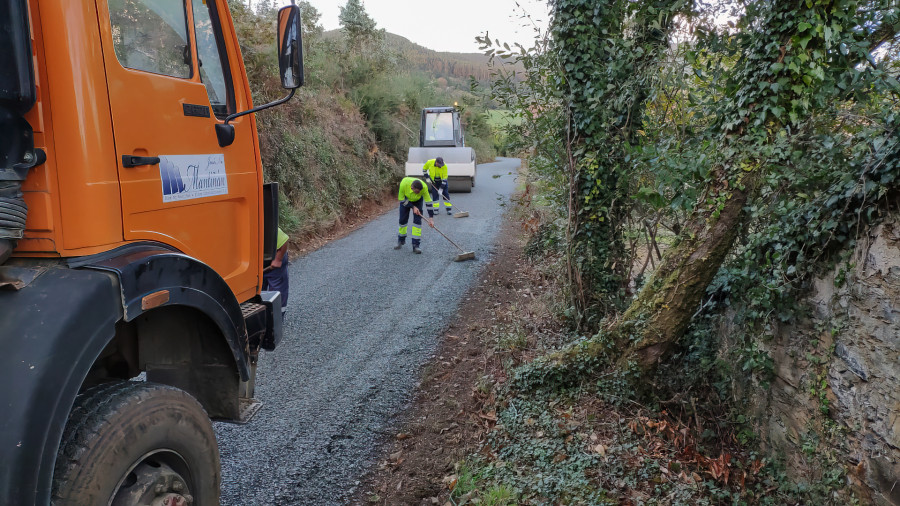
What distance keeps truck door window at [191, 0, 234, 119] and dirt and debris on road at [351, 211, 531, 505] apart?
8.00ft

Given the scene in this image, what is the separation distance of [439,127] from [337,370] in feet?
51.5

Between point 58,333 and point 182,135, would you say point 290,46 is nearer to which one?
point 182,135

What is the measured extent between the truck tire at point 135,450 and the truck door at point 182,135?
62cm

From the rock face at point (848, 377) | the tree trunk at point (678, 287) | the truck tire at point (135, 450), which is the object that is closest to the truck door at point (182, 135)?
the truck tire at point (135, 450)

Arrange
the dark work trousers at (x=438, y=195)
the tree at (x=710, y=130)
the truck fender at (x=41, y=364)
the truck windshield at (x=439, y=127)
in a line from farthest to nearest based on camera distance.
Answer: the truck windshield at (x=439, y=127), the dark work trousers at (x=438, y=195), the tree at (x=710, y=130), the truck fender at (x=41, y=364)

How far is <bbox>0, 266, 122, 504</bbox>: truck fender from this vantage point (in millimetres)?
1554

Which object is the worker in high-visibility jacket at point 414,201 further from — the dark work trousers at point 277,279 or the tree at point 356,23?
the tree at point 356,23

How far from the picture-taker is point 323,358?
5.32 metres

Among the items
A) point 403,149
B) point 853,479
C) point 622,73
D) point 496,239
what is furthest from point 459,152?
point 853,479

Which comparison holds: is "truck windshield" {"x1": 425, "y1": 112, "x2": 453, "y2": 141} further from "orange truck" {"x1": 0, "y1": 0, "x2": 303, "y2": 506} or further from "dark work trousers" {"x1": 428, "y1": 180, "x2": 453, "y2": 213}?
"orange truck" {"x1": 0, "y1": 0, "x2": 303, "y2": 506}

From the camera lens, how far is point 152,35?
7.73ft

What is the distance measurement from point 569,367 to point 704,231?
4.69 ft

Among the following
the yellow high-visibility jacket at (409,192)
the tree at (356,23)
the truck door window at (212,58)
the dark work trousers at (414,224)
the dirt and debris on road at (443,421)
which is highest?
the tree at (356,23)

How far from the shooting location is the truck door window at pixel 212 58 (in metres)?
2.70
